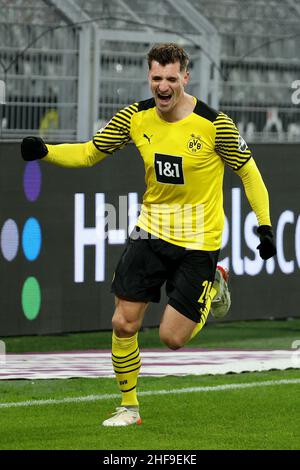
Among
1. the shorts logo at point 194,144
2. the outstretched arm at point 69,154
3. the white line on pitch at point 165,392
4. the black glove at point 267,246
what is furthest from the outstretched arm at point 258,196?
the white line on pitch at point 165,392

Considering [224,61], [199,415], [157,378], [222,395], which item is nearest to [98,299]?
[157,378]

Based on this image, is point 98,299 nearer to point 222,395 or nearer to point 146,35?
point 222,395

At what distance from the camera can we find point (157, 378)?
1052cm

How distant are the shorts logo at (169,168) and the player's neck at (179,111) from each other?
24cm

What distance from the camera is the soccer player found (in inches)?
318

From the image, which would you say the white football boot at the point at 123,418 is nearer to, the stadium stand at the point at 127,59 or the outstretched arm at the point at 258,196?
the outstretched arm at the point at 258,196

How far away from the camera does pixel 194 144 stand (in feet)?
26.5

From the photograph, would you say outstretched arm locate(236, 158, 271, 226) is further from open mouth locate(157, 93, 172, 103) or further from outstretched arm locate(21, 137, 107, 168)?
outstretched arm locate(21, 137, 107, 168)

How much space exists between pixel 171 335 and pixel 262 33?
10.7 m

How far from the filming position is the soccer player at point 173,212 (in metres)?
8.07

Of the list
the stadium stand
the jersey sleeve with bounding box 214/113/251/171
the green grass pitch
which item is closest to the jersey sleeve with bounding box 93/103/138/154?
the jersey sleeve with bounding box 214/113/251/171

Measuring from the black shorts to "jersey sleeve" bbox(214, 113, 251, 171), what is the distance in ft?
1.94

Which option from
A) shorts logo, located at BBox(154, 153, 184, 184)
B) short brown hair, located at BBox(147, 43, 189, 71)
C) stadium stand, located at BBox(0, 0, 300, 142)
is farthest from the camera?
stadium stand, located at BBox(0, 0, 300, 142)

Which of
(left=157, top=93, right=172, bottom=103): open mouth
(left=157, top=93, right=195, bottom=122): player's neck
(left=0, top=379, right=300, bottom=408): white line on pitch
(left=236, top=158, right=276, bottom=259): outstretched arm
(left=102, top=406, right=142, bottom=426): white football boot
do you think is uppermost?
(left=157, top=93, right=172, bottom=103): open mouth
